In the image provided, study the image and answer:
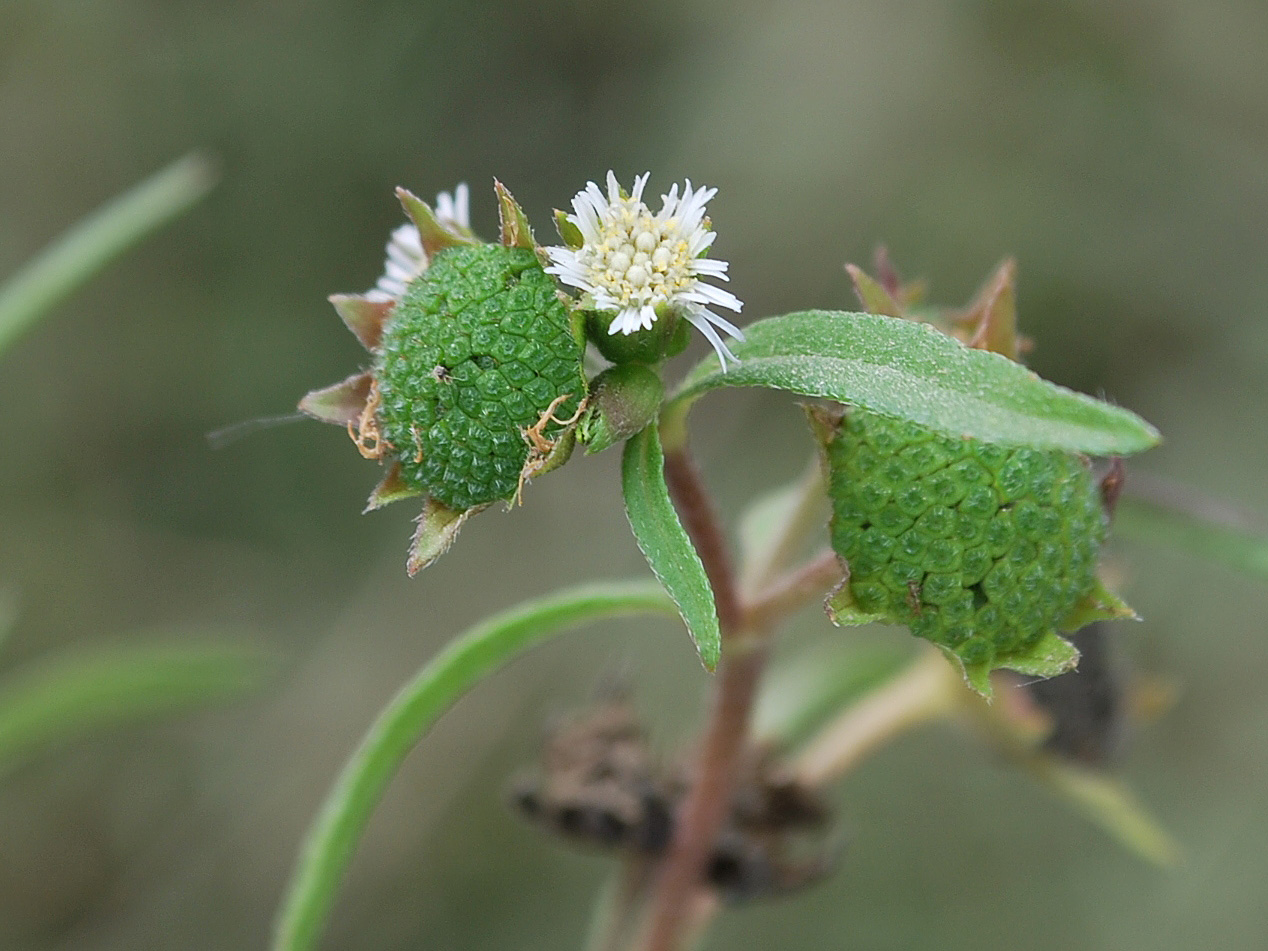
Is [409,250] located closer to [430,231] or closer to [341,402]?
[430,231]

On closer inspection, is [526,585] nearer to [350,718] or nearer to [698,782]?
[350,718]

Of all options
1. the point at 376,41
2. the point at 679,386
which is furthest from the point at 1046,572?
the point at 376,41

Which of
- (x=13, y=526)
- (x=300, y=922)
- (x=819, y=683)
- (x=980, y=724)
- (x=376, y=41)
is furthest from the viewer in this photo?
(x=376, y=41)

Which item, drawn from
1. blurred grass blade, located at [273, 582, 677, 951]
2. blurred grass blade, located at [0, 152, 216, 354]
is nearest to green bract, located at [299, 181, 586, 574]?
blurred grass blade, located at [273, 582, 677, 951]

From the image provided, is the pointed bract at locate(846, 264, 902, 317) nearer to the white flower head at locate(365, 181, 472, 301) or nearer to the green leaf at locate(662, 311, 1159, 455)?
the green leaf at locate(662, 311, 1159, 455)

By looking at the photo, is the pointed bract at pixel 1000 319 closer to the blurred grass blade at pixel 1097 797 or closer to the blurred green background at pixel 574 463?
the blurred grass blade at pixel 1097 797

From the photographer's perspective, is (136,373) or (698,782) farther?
(136,373)

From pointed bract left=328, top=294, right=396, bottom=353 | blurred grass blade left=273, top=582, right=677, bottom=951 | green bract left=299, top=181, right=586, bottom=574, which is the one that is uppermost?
pointed bract left=328, top=294, right=396, bottom=353
